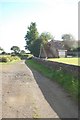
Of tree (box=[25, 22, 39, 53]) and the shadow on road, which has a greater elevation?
tree (box=[25, 22, 39, 53])

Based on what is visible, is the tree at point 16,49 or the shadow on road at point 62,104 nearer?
the shadow on road at point 62,104

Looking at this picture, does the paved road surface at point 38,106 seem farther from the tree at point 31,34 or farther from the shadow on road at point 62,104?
the tree at point 31,34

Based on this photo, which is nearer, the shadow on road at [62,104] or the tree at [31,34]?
the shadow on road at [62,104]

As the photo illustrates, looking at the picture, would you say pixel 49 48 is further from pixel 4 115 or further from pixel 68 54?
pixel 4 115

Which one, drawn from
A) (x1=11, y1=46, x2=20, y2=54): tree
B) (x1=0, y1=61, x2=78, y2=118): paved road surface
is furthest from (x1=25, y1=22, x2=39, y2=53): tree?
(x1=0, y1=61, x2=78, y2=118): paved road surface

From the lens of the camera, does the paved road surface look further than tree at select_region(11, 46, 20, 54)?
No

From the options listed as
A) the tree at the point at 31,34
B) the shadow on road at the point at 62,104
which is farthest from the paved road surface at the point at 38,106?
the tree at the point at 31,34

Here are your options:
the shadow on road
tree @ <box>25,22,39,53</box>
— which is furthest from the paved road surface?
tree @ <box>25,22,39,53</box>

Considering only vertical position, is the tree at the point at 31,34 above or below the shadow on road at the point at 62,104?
above

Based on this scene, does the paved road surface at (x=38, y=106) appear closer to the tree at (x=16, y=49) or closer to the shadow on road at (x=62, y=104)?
the shadow on road at (x=62, y=104)

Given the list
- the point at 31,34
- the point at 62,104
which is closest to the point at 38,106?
the point at 62,104

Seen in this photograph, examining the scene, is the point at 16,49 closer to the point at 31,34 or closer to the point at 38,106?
the point at 31,34

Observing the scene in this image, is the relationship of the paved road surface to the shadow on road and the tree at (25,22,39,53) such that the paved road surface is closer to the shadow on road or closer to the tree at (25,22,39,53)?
the shadow on road

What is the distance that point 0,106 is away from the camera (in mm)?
11898
